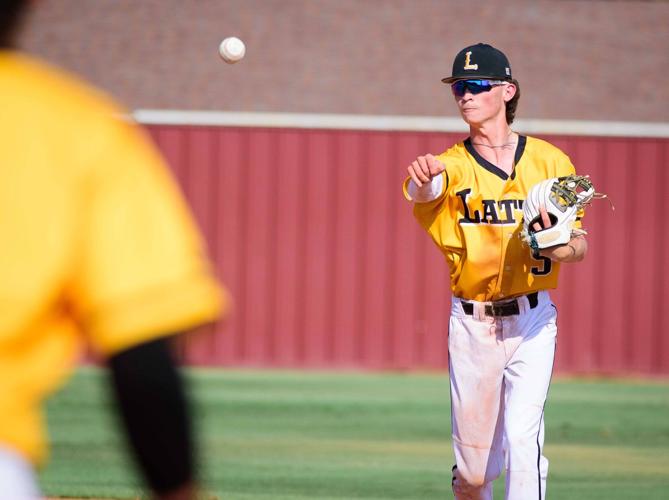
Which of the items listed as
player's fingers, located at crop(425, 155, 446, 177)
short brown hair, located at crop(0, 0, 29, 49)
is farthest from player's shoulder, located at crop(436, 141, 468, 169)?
short brown hair, located at crop(0, 0, 29, 49)

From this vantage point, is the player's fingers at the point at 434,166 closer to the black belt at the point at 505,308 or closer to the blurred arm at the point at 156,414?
the black belt at the point at 505,308

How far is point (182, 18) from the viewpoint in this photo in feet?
75.5

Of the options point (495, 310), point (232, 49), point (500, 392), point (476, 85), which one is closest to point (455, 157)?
point (476, 85)

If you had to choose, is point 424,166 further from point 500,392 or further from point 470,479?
point 470,479

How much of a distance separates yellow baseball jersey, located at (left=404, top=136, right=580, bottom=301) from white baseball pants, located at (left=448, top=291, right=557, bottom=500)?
0.31 feet

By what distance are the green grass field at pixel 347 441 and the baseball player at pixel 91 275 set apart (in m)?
3.42

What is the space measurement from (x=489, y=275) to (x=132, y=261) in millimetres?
4157

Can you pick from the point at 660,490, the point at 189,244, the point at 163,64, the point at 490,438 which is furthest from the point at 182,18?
the point at 189,244

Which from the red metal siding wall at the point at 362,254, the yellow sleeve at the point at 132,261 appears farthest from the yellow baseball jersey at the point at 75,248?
the red metal siding wall at the point at 362,254

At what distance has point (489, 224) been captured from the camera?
6.01m

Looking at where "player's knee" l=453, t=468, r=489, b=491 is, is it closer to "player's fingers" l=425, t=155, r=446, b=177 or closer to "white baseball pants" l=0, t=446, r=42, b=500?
"player's fingers" l=425, t=155, r=446, b=177

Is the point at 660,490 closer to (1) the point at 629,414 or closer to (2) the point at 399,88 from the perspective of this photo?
(1) the point at 629,414

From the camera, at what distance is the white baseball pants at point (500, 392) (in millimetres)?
5746

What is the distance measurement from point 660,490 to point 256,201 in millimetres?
9686
